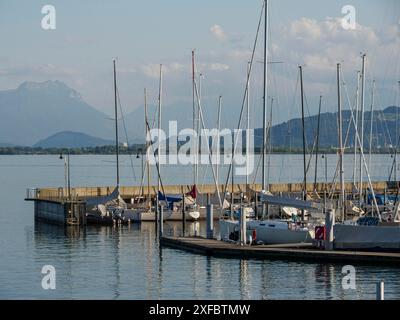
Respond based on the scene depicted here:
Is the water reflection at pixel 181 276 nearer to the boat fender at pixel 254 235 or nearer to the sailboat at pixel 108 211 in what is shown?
the boat fender at pixel 254 235

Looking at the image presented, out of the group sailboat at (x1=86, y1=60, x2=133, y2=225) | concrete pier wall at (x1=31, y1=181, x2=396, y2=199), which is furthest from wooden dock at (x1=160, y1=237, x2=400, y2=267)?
concrete pier wall at (x1=31, y1=181, x2=396, y2=199)

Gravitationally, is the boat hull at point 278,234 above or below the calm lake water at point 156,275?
above

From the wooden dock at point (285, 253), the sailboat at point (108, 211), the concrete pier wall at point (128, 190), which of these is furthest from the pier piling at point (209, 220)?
the concrete pier wall at point (128, 190)

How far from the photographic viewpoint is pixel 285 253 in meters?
43.7

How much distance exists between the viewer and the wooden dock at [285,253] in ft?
137

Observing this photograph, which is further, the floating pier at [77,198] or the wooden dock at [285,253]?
the floating pier at [77,198]

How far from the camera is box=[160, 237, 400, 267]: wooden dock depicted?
41.8 metres

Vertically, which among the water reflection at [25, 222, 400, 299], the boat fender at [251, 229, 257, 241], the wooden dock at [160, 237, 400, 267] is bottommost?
the water reflection at [25, 222, 400, 299]

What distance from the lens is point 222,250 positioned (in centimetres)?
4528

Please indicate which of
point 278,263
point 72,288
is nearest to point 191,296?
point 72,288

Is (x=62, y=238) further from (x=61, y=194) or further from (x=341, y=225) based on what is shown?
(x=341, y=225)

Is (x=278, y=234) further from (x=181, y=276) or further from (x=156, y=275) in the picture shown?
(x=156, y=275)

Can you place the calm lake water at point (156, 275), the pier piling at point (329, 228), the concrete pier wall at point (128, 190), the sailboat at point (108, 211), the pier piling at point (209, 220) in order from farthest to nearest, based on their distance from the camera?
1. the concrete pier wall at point (128, 190)
2. the sailboat at point (108, 211)
3. the pier piling at point (209, 220)
4. the pier piling at point (329, 228)
5. the calm lake water at point (156, 275)

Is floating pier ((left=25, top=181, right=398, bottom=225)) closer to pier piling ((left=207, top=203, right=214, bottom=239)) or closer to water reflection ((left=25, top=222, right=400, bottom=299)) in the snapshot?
water reflection ((left=25, top=222, right=400, bottom=299))
